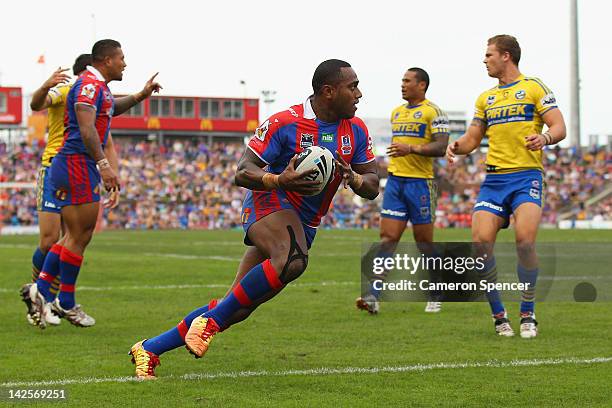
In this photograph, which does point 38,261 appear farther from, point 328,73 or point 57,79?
point 328,73

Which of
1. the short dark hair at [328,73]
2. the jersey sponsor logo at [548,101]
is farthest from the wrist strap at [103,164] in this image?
the jersey sponsor logo at [548,101]

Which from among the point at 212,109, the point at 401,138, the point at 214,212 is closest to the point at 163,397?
the point at 401,138

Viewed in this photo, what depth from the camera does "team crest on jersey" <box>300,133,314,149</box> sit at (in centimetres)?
625

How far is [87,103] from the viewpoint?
8805mm

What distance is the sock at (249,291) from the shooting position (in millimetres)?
5996

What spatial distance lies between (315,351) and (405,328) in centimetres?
177

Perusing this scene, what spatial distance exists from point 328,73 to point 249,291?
1440mm

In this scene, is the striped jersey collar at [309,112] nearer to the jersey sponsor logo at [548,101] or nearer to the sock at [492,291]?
the jersey sponsor logo at [548,101]

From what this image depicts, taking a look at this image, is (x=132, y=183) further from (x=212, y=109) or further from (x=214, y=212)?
(x=212, y=109)

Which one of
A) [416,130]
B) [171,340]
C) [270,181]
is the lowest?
[171,340]

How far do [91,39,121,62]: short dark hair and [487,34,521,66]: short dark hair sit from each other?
350 centimetres

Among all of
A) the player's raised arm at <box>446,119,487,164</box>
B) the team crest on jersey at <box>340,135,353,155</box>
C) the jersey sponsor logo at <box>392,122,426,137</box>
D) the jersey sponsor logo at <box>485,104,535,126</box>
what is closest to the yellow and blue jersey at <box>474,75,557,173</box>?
the jersey sponsor logo at <box>485,104,535,126</box>

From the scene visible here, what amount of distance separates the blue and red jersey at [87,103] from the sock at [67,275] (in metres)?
0.97

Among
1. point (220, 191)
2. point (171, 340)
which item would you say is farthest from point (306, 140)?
point (220, 191)
